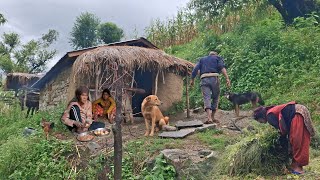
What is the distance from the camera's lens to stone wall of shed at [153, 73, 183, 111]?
1210cm

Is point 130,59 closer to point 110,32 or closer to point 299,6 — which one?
point 299,6

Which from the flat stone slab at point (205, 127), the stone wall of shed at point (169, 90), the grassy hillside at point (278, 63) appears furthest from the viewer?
the stone wall of shed at point (169, 90)

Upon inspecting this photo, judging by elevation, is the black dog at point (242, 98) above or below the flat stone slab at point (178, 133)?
above

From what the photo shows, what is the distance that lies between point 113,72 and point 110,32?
646 inches

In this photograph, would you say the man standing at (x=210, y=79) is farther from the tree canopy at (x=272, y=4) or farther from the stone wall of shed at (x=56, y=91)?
the tree canopy at (x=272, y=4)

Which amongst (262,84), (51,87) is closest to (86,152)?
(51,87)

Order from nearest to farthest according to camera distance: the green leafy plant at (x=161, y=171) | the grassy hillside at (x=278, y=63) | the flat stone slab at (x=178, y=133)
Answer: the green leafy plant at (x=161, y=171) < the flat stone slab at (x=178, y=133) < the grassy hillside at (x=278, y=63)

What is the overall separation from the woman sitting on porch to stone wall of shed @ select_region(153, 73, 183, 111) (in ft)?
7.07

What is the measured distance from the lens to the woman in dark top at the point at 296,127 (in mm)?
5770

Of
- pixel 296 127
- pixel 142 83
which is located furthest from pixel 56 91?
pixel 296 127

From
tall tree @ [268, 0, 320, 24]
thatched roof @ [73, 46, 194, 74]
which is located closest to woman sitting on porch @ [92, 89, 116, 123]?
thatched roof @ [73, 46, 194, 74]

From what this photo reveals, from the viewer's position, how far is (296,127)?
576cm

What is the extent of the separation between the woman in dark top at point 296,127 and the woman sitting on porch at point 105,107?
491cm

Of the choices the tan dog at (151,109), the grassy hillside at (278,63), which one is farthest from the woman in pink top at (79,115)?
the grassy hillside at (278,63)
